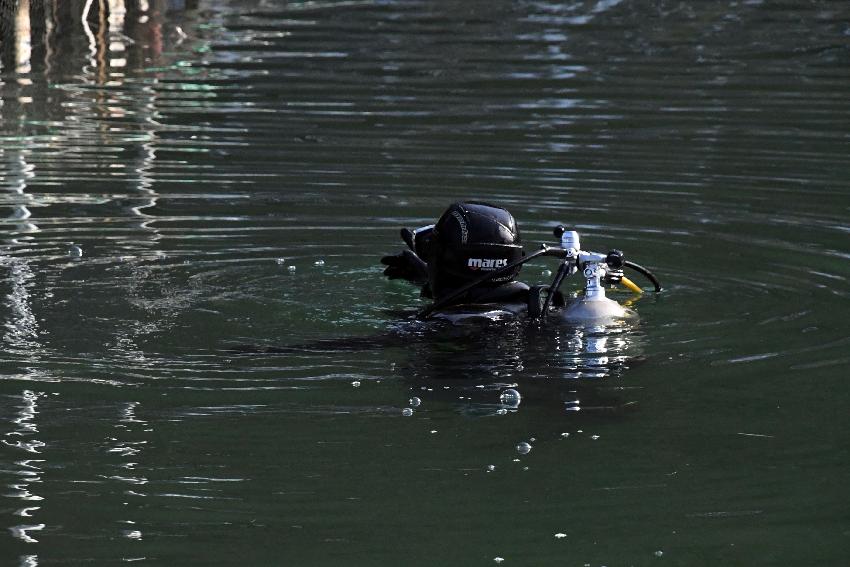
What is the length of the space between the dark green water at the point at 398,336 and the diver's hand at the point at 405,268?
0.42 feet

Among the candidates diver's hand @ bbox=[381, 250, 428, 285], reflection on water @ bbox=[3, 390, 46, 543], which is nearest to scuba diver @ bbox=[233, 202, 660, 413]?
diver's hand @ bbox=[381, 250, 428, 285]

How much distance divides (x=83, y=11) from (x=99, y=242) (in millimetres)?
15752

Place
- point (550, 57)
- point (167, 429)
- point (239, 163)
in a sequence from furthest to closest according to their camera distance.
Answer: point (550, 57), point (239, 163), point (167, 429)

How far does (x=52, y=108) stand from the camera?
58.6ft

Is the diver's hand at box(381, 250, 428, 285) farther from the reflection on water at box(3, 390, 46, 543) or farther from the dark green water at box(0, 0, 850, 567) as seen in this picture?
the reflection on water at box(3, 390, 46, 543)

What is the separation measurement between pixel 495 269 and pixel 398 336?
60cm

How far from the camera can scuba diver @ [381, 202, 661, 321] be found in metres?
8.35

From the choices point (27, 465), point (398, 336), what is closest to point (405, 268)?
point (398, 336)

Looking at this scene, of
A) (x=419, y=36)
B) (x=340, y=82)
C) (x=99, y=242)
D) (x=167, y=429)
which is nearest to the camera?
(x=167, y=429)

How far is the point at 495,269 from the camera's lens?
8.50 m

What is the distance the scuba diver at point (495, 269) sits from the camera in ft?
27.4

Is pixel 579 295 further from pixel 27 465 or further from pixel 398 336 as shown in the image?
pixel 27 465

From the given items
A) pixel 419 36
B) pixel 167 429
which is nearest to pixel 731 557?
pixel 167 429

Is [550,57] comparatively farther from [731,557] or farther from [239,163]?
[731,557]
